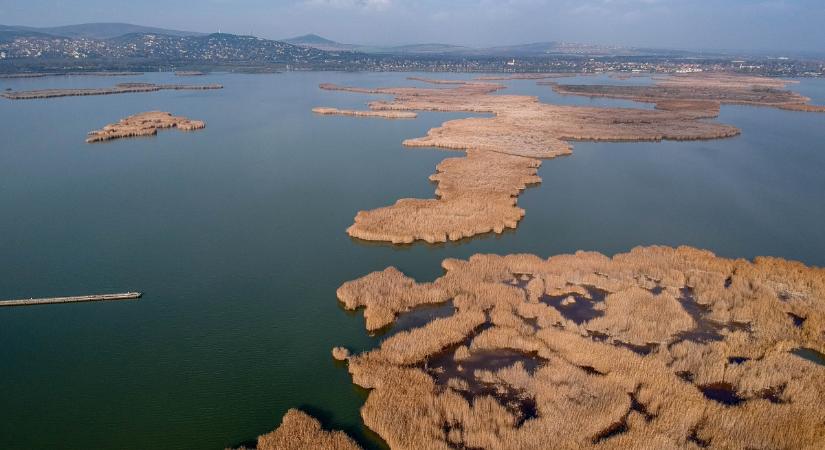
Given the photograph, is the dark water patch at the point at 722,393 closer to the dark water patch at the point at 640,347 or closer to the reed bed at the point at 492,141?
the dark water patch at the point at 640,347

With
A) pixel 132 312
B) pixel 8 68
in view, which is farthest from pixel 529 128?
pixel 8 68

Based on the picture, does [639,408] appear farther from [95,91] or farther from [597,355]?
[95,91]

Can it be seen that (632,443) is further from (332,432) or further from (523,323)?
(332,432)

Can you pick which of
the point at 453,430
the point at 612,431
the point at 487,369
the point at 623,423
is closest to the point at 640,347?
the point at 623,423

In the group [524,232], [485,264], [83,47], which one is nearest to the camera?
[485,264]

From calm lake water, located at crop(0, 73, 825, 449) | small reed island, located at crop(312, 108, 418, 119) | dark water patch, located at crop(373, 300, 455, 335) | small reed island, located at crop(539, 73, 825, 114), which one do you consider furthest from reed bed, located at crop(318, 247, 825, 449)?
small reed island, located at crop(539, 73, 825, 114)

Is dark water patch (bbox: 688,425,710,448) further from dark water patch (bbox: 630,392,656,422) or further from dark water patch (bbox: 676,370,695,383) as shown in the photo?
dark water patch (bbox: 676,370,695,383)
